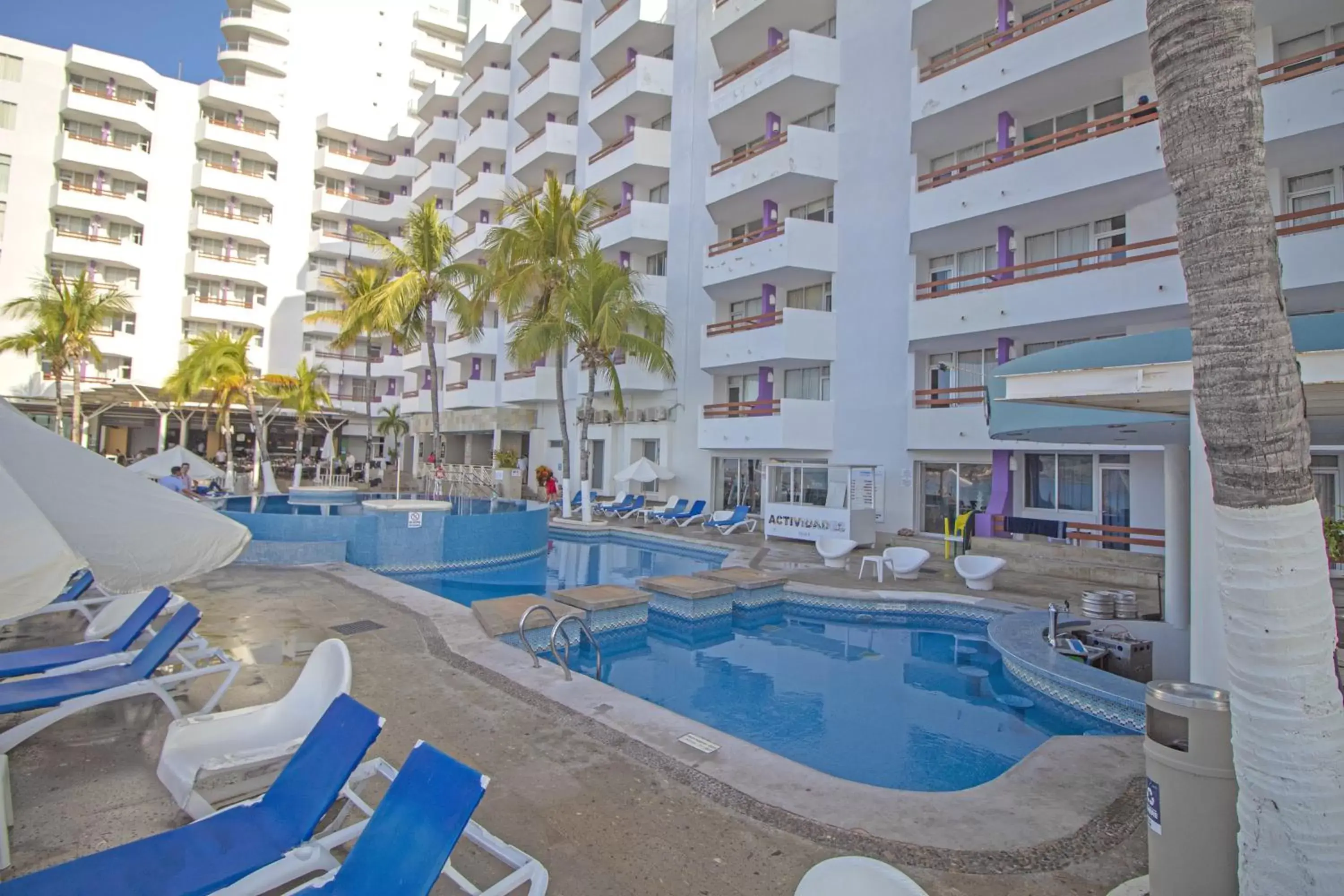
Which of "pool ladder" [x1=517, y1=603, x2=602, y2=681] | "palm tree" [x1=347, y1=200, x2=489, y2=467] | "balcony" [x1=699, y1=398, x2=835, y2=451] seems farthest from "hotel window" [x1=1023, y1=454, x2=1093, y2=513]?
"palm tree" [x1=347, y1=200, x2=489, y2=467]

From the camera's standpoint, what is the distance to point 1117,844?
380 centimetres

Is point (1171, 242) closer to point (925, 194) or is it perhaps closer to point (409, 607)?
point (925, 194)

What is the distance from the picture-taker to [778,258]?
20.4m

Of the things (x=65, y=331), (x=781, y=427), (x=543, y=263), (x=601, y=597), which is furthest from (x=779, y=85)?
(x=65, y=331)

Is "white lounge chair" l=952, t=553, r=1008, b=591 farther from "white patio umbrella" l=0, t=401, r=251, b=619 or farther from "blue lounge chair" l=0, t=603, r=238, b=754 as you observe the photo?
"white patio umbrella" l=0, t=401, r=251, b=619

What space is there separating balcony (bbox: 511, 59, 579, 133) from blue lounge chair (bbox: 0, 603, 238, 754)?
30915 millimetres

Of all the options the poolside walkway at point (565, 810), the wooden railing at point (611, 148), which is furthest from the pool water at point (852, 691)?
the wooden railing at point (611, 148)

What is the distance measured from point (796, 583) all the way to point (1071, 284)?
955 cm

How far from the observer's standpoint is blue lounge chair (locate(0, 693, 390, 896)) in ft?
8.63

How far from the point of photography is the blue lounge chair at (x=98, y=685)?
169 inches

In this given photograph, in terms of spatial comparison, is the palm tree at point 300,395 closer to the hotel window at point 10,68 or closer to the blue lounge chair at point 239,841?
the hotel window at point 10,68

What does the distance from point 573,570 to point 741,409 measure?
897 centimetres

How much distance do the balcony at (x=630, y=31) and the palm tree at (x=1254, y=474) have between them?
2818 cm

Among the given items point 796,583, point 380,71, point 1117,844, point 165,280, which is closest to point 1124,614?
point 796,583
